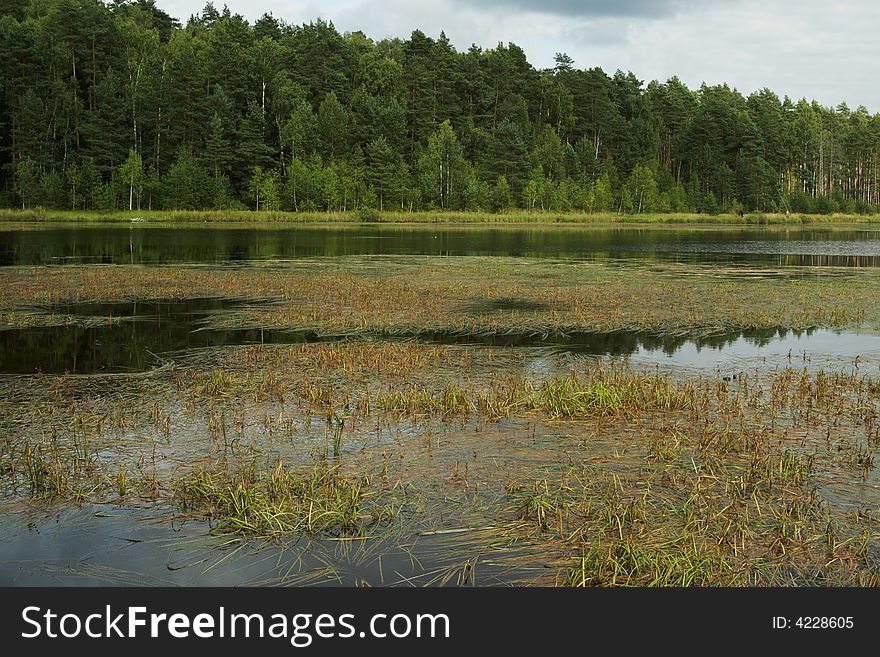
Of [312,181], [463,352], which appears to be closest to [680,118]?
[312,181]

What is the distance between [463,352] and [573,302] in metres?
7.04

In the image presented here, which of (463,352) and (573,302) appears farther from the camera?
(573,302)

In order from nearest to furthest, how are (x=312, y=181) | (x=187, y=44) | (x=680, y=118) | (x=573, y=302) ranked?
(x=573, y=302) < (x=312, y=181) < (x=187, y=44) < (x=680, y=118)

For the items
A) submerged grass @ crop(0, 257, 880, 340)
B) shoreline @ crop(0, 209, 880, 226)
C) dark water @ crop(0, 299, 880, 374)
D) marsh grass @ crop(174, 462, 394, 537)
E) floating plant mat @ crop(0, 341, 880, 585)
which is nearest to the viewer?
floating plant mat @ crop(0, 341, 880, 585)

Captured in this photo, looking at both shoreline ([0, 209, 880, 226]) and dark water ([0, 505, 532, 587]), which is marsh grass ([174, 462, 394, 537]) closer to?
dark water ([0, 505, 532, 587])

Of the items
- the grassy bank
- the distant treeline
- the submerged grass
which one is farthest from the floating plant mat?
the distant treeline

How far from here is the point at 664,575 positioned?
5.54 meters

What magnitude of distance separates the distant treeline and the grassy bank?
3.94m

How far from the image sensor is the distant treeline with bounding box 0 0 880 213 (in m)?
81.8

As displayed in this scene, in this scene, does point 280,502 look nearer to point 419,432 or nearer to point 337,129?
point 419,432

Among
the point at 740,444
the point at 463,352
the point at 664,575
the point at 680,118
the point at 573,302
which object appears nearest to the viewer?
the point at 664,575

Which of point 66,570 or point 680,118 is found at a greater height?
point 680,118

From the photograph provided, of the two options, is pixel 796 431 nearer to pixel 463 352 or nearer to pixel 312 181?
pixel 463 352
